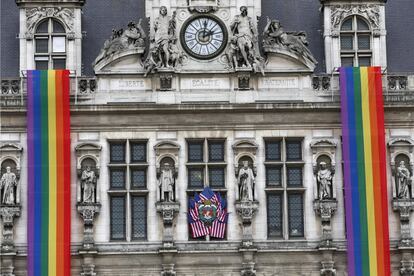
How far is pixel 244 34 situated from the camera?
46.9 m

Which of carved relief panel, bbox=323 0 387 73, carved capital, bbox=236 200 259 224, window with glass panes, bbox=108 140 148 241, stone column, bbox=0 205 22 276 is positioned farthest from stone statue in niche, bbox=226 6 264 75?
stone column, bbox=0 205 22 276

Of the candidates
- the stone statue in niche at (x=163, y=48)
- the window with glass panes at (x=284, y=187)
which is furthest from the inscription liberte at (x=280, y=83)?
the stone statue in niche at (x=163, y=48)

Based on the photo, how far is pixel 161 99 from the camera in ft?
153

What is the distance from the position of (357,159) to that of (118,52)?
29.8 ft

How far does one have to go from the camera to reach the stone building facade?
45625 mm

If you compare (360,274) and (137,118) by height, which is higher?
(137,118)

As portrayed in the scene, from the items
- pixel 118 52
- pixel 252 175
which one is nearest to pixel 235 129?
pixel 252 175

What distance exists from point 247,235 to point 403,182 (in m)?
5.66

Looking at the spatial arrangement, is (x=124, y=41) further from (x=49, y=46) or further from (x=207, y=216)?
(x=207, y=216)

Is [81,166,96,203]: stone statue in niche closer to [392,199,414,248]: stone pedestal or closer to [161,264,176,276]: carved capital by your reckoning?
[161,264,176,276]: carved capital

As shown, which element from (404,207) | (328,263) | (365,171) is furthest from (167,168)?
(404,207)

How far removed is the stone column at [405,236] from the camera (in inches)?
1791

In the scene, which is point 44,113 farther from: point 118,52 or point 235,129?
point 235,129

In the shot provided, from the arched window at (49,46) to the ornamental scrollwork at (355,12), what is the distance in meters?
9.71
